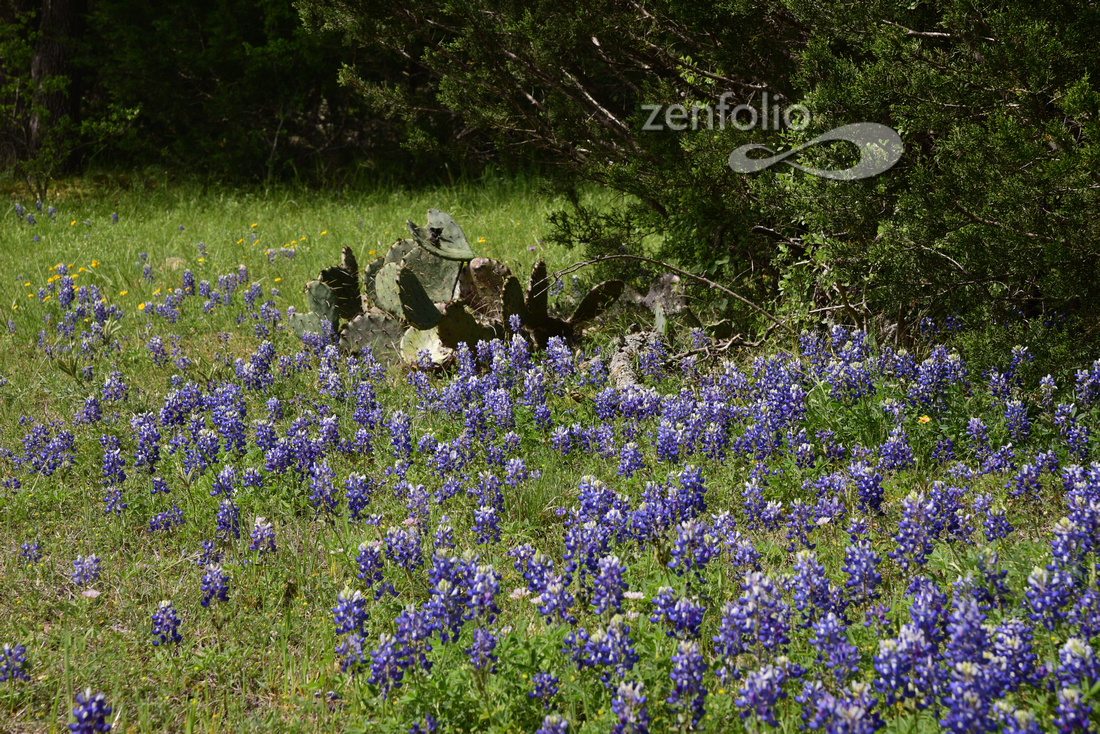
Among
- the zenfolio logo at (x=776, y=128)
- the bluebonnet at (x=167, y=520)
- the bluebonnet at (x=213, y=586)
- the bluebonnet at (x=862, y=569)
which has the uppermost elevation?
the zenfolio logo at (x=776, y=128)

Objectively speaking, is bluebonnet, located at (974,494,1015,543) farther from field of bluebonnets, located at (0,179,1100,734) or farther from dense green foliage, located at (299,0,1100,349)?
dense green foliage, located at (299,0,1100,349)

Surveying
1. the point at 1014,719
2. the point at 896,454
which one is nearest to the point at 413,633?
the point at 1014,719

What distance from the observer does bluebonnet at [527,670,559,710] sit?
7.37ft

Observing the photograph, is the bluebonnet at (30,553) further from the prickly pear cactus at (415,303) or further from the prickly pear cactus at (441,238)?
the prickly pear cactus at (441,238)

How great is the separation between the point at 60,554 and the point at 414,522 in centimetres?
145

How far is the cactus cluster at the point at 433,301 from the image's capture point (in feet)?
17.2

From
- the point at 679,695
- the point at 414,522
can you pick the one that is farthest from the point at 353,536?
the point at 679,695

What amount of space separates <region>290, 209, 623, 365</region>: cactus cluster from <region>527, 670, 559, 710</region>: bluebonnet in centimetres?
298

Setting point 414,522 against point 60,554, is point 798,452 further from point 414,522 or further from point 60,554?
point 60,554

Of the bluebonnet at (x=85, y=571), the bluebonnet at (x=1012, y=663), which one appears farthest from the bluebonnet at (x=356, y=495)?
the bluebonnet at (x=1012, y=663)

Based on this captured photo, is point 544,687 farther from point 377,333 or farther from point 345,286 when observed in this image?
point 345,286

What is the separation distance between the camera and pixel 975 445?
3.64 meters

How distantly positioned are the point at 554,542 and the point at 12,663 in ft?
5.86

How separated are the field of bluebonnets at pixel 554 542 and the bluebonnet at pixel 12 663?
2 centimetres
